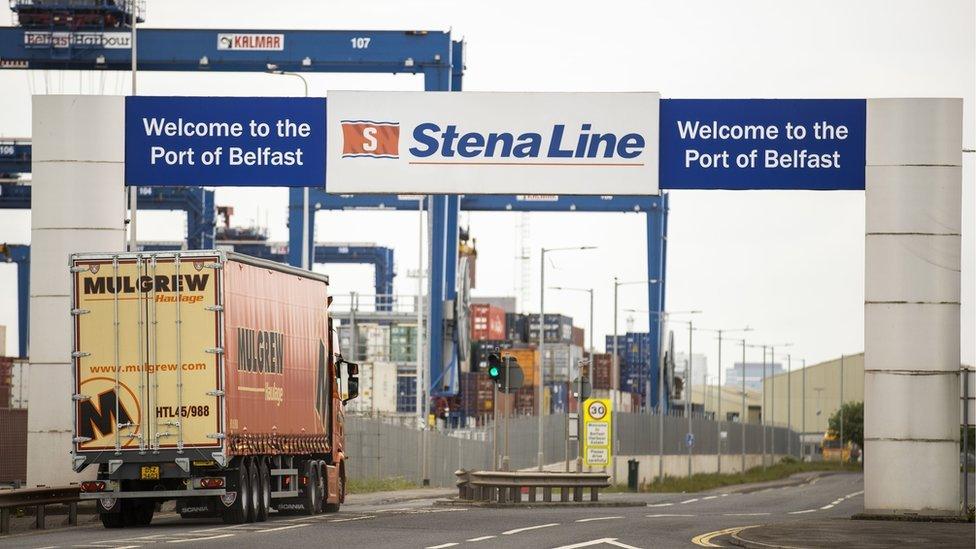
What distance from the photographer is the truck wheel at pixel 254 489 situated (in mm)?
26109

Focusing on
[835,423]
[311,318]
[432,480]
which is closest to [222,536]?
[311,318]

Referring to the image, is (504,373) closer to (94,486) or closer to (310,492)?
(310,492)

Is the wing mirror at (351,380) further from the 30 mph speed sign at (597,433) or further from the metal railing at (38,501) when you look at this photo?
the 30 mph speed sign at (597,433)

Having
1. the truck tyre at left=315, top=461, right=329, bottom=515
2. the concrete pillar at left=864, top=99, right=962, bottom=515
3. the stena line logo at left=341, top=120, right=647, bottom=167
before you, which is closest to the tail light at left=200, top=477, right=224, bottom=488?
the truck tyre at left=315, top=461, right=329, bottom=515

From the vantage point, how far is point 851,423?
165 meters

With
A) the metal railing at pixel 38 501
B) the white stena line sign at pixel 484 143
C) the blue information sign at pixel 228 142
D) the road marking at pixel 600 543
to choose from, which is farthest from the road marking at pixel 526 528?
the metal railing at pixel 38 501

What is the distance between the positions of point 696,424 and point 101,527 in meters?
69.5

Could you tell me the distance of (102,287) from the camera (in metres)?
24.5

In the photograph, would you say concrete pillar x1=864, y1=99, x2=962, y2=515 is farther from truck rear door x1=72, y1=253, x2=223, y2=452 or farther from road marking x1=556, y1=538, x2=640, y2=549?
truck rear door x1=72, y1=253, x2=223, y2=452

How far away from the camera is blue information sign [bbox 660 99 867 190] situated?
28438 mm

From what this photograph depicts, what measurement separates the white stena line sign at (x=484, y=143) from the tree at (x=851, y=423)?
439 ft

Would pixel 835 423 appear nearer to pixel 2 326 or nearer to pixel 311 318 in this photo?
pixel 2 326

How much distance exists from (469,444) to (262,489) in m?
36.4

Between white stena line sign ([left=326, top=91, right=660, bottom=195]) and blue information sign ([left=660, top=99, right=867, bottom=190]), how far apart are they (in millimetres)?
786
